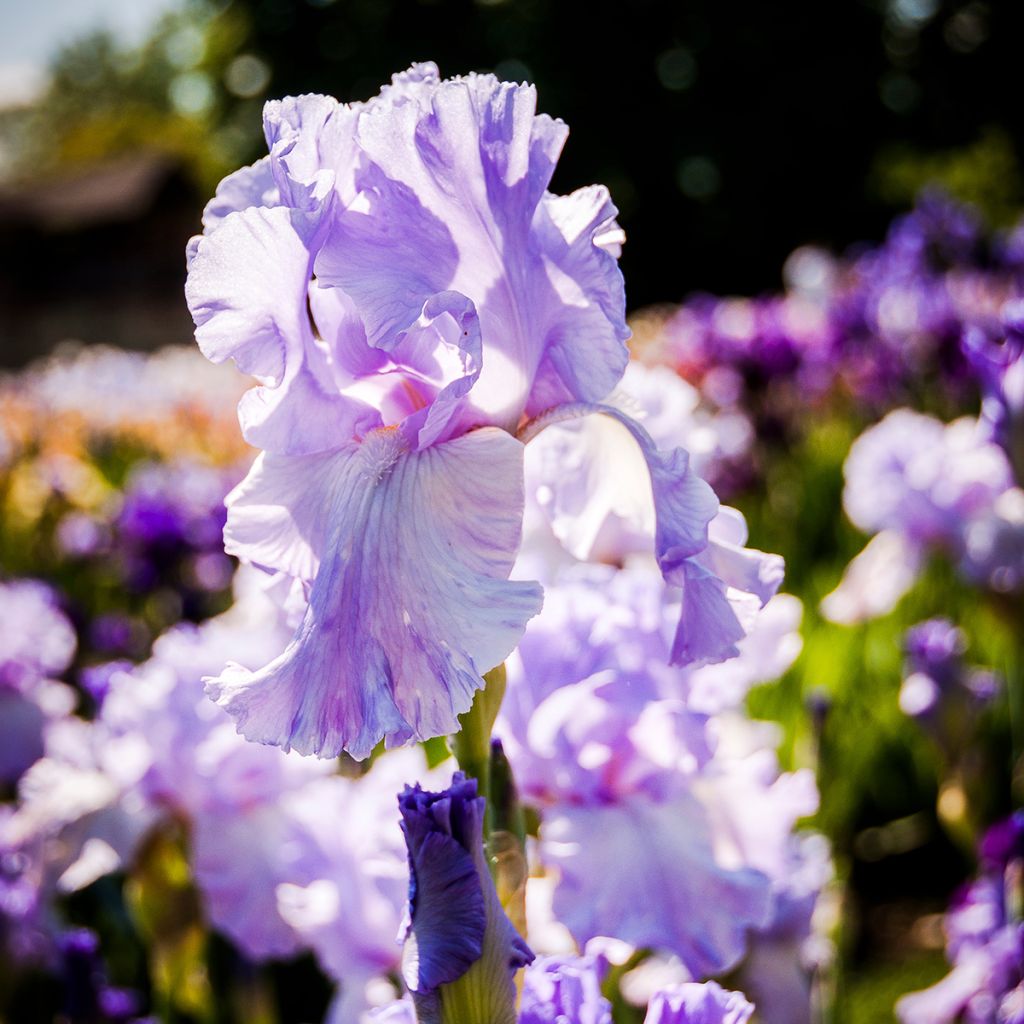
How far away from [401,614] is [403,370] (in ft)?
0.50

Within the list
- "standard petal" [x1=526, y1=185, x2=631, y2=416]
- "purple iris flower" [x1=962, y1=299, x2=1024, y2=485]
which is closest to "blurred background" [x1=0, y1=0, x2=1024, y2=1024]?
"purple iris flower" [x1=962, y1=299, x2=1024, y2=485]

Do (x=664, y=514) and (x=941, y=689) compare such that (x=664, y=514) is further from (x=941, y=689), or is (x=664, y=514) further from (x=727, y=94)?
(x=727, y=94)

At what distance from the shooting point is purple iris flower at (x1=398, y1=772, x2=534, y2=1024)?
49cm

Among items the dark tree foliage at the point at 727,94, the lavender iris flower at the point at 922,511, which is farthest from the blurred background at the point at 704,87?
the lavender iris flower at the point at 922,511

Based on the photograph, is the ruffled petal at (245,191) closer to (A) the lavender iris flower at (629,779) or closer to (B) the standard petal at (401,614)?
(B) the standard petal at (401,614)

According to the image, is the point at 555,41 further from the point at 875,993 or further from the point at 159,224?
the point at 875,993

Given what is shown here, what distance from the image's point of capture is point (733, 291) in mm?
19312

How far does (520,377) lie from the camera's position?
61cm

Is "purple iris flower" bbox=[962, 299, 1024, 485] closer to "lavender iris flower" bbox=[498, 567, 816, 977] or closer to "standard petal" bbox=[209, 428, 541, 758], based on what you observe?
"lavender iris flower" bbox=[498, 567, 816, 977]

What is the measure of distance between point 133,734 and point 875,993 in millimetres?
1166

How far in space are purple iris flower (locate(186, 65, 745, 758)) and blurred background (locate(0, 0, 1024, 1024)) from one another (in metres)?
0.61

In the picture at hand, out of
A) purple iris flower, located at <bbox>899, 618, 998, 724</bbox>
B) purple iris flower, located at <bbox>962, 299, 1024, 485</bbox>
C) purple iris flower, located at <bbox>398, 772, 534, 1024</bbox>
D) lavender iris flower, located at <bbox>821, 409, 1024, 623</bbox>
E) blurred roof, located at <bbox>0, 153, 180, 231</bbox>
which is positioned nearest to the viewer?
purple iris flower, located at <bbox>398, 772, 534, 1024</bbox>

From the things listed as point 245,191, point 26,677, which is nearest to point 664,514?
point 245,191

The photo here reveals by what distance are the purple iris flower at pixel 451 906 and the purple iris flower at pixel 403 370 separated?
34mm
